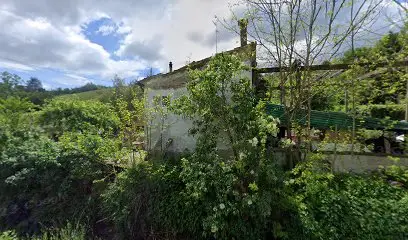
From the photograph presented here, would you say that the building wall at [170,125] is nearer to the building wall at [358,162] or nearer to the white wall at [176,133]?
the white wall at [176,133]

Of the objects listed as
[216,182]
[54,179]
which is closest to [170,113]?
[216,182]

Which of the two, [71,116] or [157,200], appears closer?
[157,200]

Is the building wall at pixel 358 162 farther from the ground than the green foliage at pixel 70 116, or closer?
closer

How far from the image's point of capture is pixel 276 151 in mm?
6391

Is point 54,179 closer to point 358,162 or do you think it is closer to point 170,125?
point 170,125

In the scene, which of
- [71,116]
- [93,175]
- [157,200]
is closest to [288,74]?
[157,200]

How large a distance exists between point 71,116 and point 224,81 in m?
10.1

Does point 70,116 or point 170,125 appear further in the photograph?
point 70,116

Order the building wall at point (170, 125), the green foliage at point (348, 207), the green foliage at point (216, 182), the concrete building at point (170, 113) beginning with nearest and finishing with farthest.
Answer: the green foliage at point (348, 207)
the green foliage at point (216, 182)
the concrete building at point (170, 113)
the building wall at point (170, 125)

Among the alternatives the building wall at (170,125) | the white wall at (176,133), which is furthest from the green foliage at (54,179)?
the white wall at (176,133)

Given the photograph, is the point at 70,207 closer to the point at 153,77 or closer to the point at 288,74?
the point at 153,77

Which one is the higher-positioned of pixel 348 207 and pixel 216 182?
pixel 216 182

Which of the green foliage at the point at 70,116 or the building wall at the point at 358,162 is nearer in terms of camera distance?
the building wall at the point at 358,162

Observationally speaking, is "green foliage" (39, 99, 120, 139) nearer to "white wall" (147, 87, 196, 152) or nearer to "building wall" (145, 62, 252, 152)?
"building wall" (145, 62, 252, 152)
